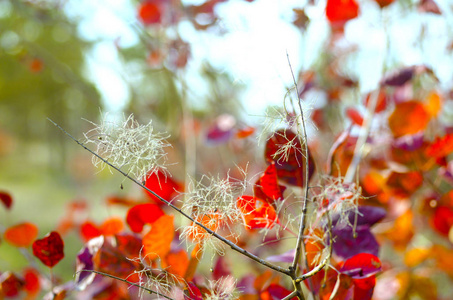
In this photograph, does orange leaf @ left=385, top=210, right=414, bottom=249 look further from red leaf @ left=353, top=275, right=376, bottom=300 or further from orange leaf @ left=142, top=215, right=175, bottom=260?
orange leaf @ left=142, top=215, right=175, bottom=260

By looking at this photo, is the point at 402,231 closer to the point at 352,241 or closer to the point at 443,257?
the point at 443,257

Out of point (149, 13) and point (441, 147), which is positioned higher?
point (149, 13)

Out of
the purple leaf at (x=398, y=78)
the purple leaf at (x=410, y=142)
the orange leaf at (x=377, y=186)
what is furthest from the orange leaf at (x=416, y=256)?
the purple leaf at (x=398, y=78)

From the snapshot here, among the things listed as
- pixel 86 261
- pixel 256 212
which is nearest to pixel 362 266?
pixel 256 212

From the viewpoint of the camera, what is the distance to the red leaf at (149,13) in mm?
1327

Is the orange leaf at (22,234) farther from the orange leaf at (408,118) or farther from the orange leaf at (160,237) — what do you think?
the orange leaf at (408,118)

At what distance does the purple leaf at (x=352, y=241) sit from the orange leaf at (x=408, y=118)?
0.36 meters

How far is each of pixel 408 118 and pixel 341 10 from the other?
27 centimetres

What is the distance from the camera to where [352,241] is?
0.53m

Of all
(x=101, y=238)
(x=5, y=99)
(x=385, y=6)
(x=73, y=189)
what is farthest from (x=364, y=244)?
(x=5, y=99)

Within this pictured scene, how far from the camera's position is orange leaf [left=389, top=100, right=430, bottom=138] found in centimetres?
80

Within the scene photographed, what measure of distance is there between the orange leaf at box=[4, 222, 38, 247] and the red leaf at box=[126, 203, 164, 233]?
213 millimetres

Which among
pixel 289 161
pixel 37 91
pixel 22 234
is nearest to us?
pixel 289 161

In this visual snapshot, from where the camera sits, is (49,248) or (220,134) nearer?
(49,248)
